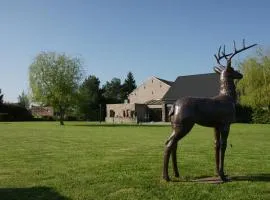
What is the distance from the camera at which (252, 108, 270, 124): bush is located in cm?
6143

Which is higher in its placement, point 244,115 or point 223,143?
point 244,115

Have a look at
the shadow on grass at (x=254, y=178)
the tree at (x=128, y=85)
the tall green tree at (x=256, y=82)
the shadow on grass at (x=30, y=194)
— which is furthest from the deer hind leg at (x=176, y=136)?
the tree at (x=128, y=85)

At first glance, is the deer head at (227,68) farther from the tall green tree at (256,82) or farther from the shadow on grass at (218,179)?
the tall green tree at (256,82)

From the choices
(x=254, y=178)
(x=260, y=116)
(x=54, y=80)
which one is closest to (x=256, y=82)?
(x=260, y=116)

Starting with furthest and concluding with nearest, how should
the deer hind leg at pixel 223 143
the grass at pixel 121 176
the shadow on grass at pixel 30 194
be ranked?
the deer hind leg at pixel 223 143, the grass at pixel 121 176, the shadow on grass at pixel 30 194

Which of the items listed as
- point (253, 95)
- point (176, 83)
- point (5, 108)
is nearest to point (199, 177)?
point (253, 95)

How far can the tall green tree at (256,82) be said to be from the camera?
49.5m

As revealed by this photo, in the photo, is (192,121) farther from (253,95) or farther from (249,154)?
(253,95)

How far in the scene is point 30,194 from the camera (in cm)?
941

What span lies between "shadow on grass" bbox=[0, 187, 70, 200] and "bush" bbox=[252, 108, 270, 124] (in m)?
54.8

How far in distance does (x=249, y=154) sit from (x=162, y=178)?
749cm

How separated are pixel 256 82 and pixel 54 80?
26863mm

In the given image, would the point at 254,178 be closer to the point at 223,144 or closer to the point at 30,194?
the point at 223,144

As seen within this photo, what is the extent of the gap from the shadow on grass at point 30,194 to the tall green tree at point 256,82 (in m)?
42.6
